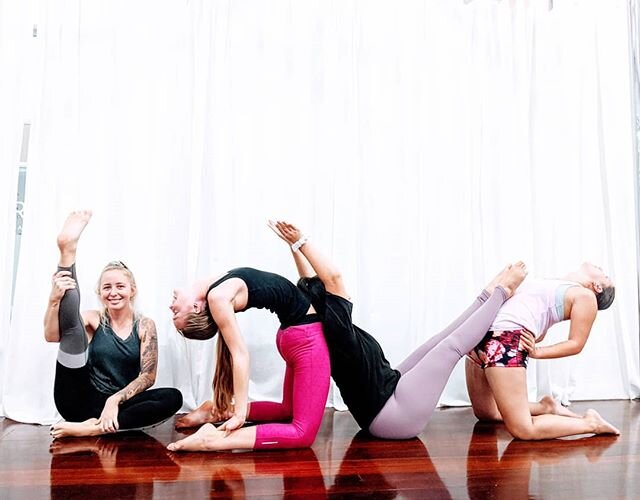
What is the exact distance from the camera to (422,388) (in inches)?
107

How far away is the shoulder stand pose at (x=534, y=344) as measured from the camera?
2.76 metres

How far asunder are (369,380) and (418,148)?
1.42 m

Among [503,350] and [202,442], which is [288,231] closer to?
[202,442]

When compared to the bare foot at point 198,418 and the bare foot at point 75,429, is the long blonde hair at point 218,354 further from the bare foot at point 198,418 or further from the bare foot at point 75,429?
the bare foot at point 75,429

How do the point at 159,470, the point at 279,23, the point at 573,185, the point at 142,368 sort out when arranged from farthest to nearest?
the point at 573,185 < the point at 279,23 < the point at 142,368 < the point at 159,470

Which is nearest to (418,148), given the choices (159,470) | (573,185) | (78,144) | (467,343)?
(573,185)

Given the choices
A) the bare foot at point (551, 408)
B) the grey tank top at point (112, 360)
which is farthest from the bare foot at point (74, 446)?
the bare foot at point (551, 408)

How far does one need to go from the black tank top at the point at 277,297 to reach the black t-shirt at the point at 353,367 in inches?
3.8

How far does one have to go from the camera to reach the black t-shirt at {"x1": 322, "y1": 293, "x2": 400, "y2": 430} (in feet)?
8.87

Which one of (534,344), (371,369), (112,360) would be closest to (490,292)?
(534,344)

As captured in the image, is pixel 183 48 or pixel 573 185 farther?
pixel 573 185

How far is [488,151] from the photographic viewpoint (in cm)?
376

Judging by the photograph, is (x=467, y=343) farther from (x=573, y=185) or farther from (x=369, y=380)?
(x=573, y=185)

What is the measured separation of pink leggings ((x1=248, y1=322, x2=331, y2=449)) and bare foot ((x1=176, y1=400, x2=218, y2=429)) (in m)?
0.47
